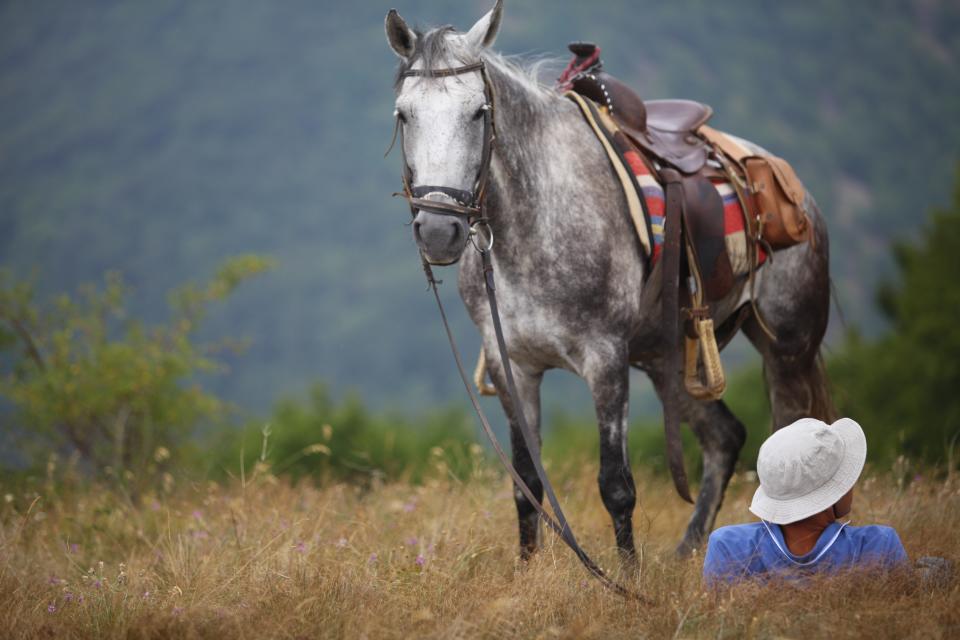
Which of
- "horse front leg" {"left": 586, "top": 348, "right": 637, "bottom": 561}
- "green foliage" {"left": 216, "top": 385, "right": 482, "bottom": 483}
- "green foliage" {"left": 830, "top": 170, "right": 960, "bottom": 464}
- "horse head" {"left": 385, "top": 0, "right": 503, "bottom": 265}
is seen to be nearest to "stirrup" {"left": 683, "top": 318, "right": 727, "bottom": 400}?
"horse front leg" {"left": 586, "top": 348, "right": 637, "bottom": 561}

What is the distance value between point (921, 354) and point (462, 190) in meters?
23.4

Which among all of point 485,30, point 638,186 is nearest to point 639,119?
point 638,186

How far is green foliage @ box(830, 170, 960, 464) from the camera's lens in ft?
72.4

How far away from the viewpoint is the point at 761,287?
5457mm

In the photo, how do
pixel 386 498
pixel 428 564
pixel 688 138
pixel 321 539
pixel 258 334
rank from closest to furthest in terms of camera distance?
pixel 428 564 < pixel 321 539 < pixel 688 138 < pixel 386 498 < pixel 258 334

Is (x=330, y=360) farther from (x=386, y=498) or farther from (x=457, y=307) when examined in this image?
(x=386, y=498)

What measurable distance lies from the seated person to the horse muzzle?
1288 millimetres

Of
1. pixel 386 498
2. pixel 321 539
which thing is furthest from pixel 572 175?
pixel 386 498

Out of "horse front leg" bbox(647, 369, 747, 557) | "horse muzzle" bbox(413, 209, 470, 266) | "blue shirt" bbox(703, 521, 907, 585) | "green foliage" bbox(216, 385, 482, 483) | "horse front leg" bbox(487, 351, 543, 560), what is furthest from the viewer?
Result: "green foliage" bbox(216, 385, 482, 483)

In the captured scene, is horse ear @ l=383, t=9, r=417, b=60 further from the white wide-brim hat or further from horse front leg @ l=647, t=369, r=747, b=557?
horse front leg @ l=647, t=369, r=747, b=557

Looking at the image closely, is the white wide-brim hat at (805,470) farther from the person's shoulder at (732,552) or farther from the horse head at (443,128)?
the horse head at (443,128)

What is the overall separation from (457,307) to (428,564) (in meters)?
179

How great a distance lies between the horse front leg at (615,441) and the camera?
14.1 ft

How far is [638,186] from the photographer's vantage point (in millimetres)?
4551
